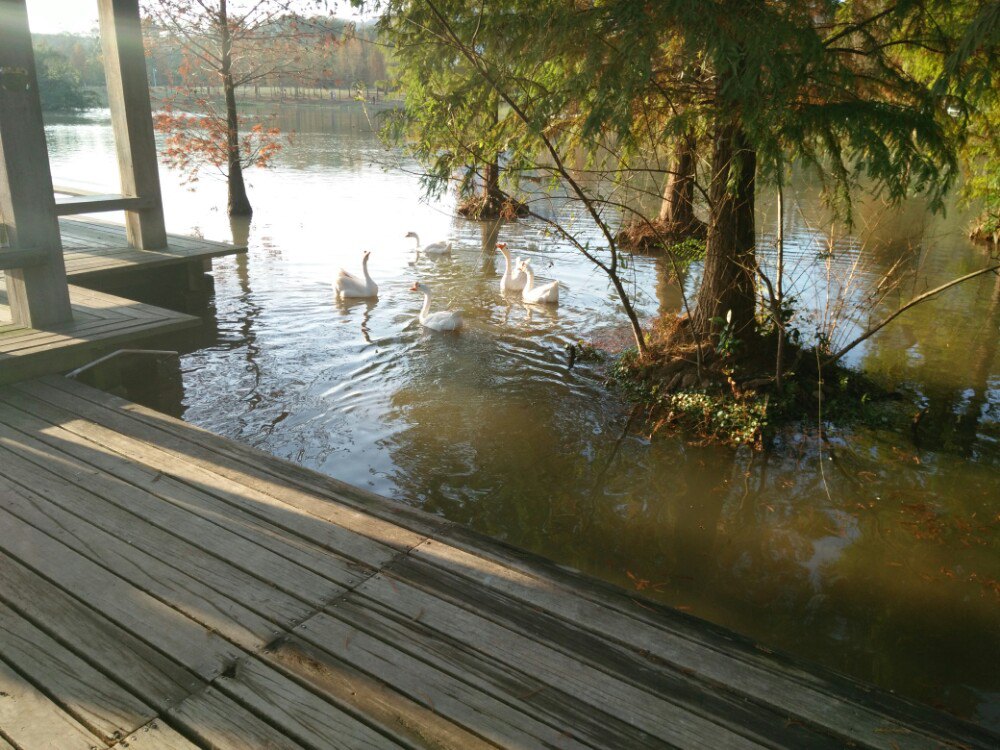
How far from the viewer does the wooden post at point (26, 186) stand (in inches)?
215

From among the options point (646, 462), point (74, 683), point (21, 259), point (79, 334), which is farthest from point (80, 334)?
point (646, 462)

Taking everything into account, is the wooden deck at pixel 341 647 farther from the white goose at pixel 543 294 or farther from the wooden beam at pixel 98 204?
the white goose at pixel 543 294

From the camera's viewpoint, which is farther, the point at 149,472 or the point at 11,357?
the point at 11,357

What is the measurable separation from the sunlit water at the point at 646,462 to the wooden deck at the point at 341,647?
1575mm

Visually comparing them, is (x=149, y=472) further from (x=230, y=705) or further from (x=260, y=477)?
(x=230, y=705)

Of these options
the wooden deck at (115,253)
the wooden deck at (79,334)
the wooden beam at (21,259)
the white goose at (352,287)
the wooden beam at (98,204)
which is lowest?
the white goose at (352,287)

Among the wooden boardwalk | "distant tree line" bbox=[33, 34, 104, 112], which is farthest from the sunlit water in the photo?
"distant tree line" bbox=[33, 34, 104, 112]

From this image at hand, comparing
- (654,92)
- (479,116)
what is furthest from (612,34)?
A: (479,116)

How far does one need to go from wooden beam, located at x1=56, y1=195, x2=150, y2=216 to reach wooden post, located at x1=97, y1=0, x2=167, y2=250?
165mm

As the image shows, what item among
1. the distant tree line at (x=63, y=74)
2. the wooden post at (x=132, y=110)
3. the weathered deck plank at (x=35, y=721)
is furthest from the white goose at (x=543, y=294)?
the distant tree line at (x=63, y=74)

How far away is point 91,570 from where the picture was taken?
335 centimetres

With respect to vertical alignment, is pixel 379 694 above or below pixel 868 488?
above

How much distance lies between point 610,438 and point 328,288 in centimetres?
640

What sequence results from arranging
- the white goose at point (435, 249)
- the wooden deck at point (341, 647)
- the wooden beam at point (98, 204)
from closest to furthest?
the wooden deck at point (341, 647)
the wooden beam at point (98, 204)
the white goose at point (435, 249)
